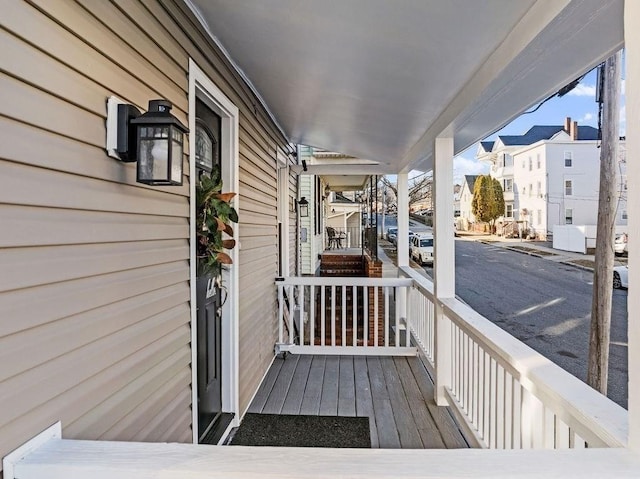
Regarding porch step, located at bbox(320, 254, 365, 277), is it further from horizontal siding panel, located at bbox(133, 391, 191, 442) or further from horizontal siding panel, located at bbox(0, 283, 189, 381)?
horizontal siding panel, located at bbox(0, 283, 189, 381)

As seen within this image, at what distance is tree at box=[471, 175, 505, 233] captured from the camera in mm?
6098

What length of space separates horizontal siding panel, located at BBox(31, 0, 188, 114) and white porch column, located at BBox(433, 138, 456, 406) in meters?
2.16

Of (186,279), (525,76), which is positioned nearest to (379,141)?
(525,76)

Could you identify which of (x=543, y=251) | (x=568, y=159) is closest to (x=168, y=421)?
(x=543, y=251)

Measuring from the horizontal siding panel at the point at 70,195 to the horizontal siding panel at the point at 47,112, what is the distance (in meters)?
0.12

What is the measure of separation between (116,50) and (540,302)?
6.59 m

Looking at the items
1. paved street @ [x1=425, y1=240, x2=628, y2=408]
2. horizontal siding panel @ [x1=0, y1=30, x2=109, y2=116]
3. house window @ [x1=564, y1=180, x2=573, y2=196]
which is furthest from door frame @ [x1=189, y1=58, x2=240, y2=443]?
house window @ [x1=564, y1=180, x2=573, y2=196]

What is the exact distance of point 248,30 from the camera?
2195 millimetres

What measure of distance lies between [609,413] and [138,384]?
158 cm

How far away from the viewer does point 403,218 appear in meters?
6.00

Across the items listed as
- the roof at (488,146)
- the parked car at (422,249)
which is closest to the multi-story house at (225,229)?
the parked car at (422,249)

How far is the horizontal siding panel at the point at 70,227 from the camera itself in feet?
3.23

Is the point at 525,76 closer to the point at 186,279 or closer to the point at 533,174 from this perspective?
the point at 186,279

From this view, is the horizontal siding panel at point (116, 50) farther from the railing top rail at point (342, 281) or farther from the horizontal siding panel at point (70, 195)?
the railing top rail at point (342, 281)
